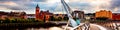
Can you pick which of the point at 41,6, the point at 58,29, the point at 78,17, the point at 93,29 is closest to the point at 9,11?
the point at 41,6

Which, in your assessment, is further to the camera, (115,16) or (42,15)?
(115,16)

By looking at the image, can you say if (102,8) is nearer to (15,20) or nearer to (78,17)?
(78,17)

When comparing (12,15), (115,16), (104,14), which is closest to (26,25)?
(12,15)

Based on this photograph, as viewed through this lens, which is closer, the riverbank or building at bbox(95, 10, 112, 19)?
the riverbank

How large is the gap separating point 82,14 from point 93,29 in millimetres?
250

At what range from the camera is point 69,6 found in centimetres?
352

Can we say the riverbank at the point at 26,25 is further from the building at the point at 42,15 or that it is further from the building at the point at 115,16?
the building at the point at 115,16

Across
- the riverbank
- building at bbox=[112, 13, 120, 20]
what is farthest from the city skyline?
the riverbank

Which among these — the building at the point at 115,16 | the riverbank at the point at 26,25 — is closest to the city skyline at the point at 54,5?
the building at the point at 115,16

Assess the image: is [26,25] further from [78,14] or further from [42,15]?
[78,14]

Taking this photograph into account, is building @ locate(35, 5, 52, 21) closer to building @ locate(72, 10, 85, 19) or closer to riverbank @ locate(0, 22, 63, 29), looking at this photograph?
riverbank @ locate(0, 22, 63, 29)

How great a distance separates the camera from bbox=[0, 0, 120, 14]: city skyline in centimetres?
340

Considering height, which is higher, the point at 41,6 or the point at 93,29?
the point at 41,6

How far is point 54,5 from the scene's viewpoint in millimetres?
3514
